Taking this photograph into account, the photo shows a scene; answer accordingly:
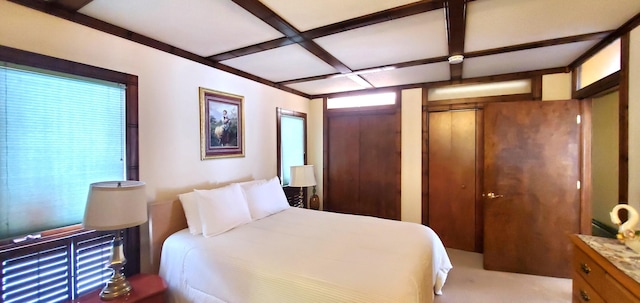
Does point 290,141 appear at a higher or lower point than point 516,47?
lower

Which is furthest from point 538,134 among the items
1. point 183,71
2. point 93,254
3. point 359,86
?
point 93,254

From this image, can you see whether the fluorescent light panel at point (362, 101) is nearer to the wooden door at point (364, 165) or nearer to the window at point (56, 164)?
the wooden door at point (364, 165)

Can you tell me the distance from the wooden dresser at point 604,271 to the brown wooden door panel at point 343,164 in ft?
9.46

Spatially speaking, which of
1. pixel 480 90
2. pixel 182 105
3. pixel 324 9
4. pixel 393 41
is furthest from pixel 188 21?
pixel 480 90

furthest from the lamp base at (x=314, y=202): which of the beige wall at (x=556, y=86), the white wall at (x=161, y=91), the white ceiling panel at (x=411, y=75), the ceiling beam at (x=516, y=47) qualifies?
the beige wall at (x=556, y=86)

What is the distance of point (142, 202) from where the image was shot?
6.13 ft

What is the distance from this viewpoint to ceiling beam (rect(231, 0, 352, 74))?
1725mm

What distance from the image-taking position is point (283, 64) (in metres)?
3.03

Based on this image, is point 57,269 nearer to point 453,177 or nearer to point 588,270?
point 588,270

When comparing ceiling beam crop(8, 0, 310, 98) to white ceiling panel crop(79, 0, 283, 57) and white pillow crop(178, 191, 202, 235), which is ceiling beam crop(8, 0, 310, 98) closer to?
white ceiling panel crop(79, 0, 283, 57)

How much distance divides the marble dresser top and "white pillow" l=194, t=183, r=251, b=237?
2.68 m

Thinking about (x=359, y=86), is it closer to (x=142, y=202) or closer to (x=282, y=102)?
(x=282, y=102)

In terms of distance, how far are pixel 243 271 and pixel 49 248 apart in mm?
1341

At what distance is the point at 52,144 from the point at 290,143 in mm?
2827
